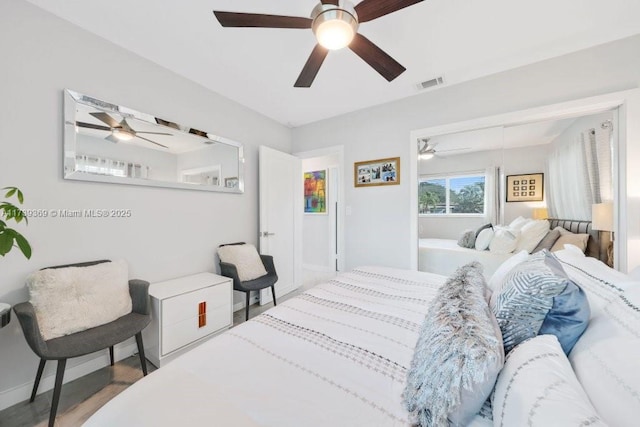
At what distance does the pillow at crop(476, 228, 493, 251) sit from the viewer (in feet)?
8.32

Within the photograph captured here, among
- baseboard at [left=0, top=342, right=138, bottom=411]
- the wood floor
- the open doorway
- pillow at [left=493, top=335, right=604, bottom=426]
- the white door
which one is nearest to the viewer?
pillow at [left=493, top=335, right=604, bottom=426]

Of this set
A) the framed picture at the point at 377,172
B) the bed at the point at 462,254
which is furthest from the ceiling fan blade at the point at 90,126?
the bed at the point at 462,254

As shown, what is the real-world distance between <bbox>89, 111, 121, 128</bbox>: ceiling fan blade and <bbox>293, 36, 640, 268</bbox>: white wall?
2.35 m

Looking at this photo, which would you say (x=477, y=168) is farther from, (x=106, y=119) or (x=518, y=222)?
(x=106, y=119)

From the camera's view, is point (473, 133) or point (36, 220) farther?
point (473, 133)

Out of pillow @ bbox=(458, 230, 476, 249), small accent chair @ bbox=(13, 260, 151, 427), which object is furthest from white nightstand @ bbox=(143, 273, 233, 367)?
pillow @ bbox=(458, 230, 476, 249)

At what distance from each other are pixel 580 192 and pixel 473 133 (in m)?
1.07

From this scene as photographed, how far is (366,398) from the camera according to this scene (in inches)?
30.9

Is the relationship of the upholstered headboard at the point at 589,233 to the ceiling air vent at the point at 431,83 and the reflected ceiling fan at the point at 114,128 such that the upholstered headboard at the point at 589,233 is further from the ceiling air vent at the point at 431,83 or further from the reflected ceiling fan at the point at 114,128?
the reflected ceiling fan at the point at 114,128

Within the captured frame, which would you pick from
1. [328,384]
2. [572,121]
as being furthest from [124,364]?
[572,121]

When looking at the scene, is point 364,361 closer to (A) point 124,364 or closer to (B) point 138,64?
(A) point 124,364

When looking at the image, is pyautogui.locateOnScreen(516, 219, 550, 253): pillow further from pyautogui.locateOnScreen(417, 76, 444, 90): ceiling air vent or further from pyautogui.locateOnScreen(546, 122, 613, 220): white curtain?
pyautogui.locateOnScreen(417, 76, 444, 90): ceiling air vent

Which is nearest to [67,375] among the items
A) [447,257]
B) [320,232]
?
[447,257]

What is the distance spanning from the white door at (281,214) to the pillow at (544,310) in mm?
2759
